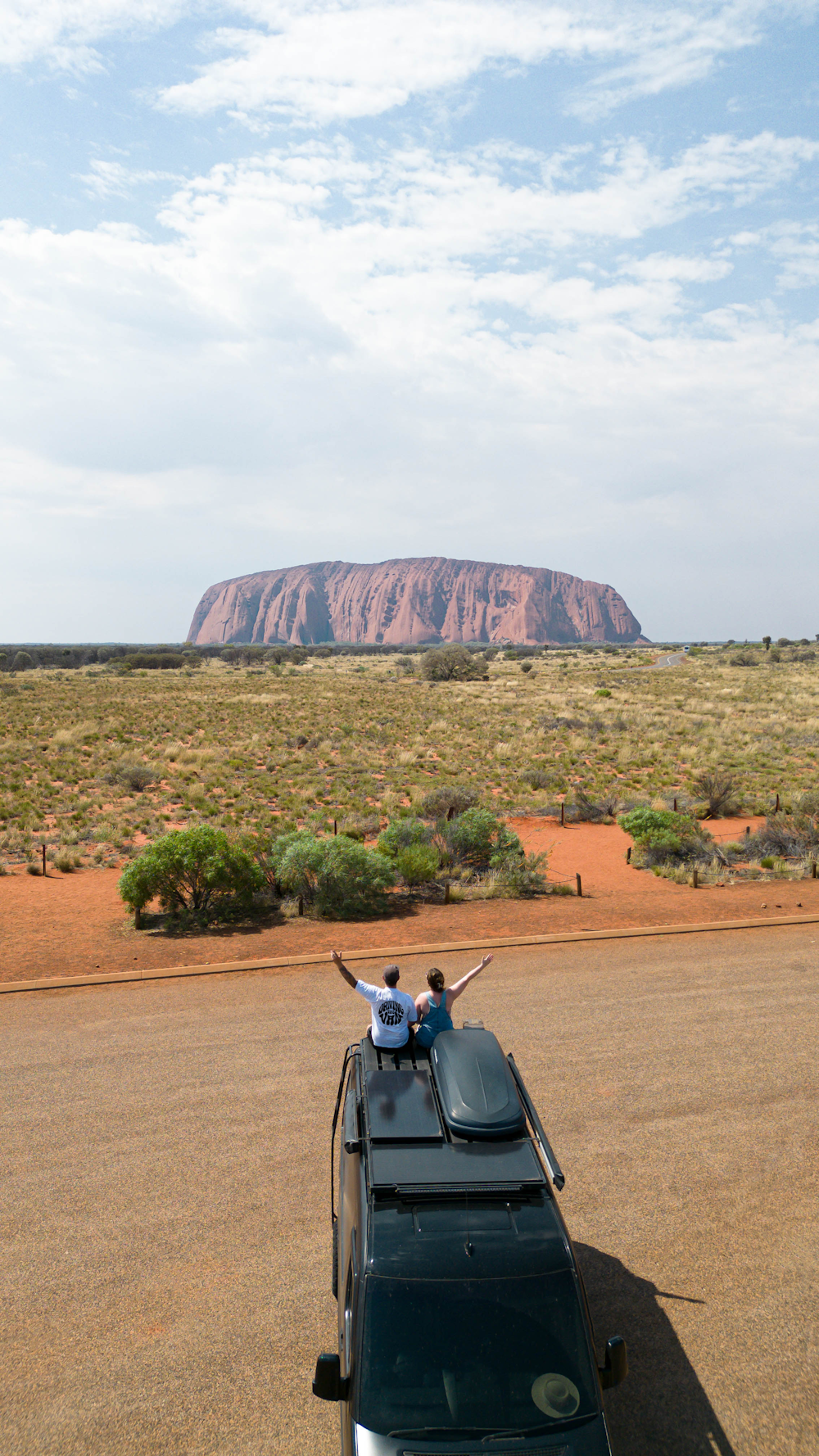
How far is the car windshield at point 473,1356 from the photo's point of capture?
2899 mm

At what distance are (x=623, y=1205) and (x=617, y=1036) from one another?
8.46 feet

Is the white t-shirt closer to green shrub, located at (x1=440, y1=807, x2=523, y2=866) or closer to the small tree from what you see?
green shrub, located at (x1=440, y1=807, x2=523, y2=866)

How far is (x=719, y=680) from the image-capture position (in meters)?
60.3

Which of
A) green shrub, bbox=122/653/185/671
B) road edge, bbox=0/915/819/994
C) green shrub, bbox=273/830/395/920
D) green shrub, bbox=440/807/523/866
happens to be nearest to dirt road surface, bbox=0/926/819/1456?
road edge, bbox=0/915/819/994

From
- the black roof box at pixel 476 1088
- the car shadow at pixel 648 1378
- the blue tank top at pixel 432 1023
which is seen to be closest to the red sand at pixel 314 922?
the blue tank top at pixel 432 1023

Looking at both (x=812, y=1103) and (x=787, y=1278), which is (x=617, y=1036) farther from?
(x=787, y=1278)

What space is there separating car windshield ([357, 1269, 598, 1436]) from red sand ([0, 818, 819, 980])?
8076mm

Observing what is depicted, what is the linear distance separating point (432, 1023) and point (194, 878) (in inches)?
330

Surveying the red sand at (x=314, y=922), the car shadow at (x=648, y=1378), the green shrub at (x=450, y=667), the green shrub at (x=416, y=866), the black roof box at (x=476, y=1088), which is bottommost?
the red sand at (x=314, y=922)

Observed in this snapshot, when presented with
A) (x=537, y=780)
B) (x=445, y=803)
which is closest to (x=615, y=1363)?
(x=445, y=803)

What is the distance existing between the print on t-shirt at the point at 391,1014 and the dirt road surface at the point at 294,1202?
1558 millimetres

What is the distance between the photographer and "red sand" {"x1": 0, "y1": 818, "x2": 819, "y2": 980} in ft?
36.2

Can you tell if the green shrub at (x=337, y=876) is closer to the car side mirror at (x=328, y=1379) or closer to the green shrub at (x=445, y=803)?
the green shrub at (x=445, y=803)

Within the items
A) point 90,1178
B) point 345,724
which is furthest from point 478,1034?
point 345,724
